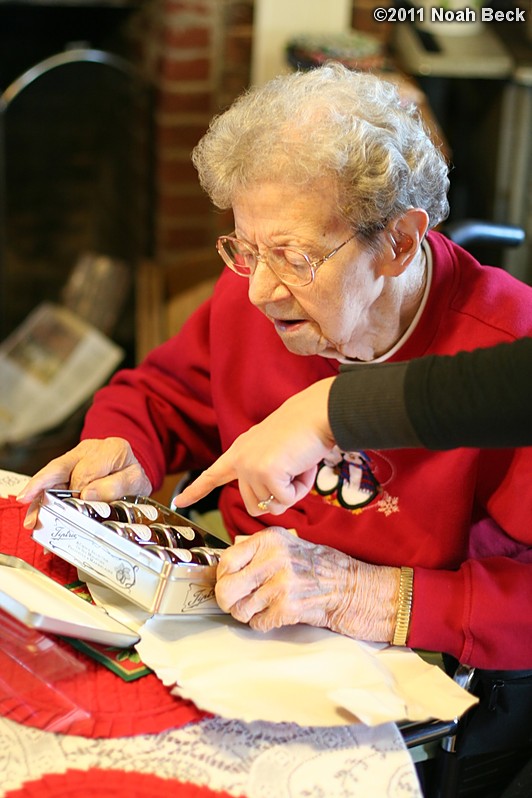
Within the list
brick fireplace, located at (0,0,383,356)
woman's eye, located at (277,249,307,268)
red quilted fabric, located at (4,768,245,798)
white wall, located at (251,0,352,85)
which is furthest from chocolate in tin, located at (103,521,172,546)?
white wall, located at (251,0,352,85)

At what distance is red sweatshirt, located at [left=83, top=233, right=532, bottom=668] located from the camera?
119 centimetres

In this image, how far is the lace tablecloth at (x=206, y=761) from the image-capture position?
3.09 ft

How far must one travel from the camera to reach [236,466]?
1.10m

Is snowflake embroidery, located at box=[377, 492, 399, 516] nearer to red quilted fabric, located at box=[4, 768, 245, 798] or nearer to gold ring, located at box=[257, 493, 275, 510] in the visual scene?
gold ring, located at box=[257, 493, 275, 510]

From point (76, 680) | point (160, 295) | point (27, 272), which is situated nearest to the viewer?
point (76, 680)

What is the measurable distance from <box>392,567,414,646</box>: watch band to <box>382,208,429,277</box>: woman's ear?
40 centimetres

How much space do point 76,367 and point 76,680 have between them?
2257 mm

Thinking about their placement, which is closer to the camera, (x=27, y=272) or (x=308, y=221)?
(x=308, y=221)

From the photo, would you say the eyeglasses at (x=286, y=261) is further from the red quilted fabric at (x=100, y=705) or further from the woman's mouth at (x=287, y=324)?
the red quilted fabric at (x=100, y=705)

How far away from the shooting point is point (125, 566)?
43.7 inches

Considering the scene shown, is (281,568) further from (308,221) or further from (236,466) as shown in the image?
(308,221)

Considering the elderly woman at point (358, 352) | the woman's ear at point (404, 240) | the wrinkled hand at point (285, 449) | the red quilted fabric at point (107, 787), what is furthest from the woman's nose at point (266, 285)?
the red quilted fabric at point (107, 787)

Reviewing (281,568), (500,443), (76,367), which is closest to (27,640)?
(281,568)

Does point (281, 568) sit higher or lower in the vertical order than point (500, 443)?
lower
